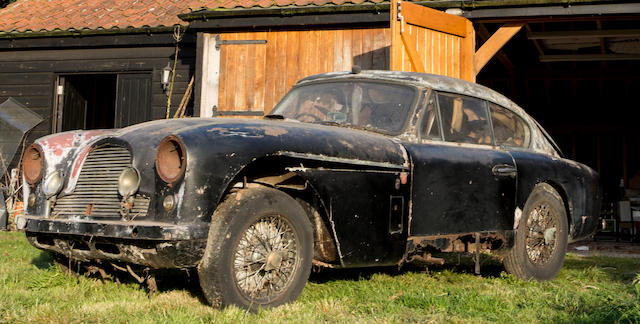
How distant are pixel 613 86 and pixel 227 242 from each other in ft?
42.0

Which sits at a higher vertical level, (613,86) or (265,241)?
(613,86)

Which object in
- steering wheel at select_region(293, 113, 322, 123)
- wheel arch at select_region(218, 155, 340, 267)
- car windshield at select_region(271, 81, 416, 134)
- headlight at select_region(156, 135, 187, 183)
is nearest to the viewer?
headlight at select_region(156, 135, 187, 183)

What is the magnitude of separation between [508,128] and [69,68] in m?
8.99

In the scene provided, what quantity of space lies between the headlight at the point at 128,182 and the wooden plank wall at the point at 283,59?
5.92m

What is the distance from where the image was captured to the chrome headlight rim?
3670mm

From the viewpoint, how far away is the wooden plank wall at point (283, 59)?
9.00 metres

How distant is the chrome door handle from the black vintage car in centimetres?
1

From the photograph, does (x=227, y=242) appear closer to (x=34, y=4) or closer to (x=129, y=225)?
(x=129, y=225)

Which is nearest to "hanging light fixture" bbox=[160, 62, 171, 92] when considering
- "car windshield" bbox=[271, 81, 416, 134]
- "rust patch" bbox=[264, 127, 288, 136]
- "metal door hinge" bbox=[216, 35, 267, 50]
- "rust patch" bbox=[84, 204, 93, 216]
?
"metal door hinge" bbox=[216, 35, 267, 50]

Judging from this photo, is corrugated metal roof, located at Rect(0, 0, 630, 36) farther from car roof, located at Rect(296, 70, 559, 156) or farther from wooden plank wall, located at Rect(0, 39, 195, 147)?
car roof, located at Rect(296, 70, 559, 156)

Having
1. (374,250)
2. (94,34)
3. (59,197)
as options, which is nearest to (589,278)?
(374,250)

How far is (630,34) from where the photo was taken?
9.58 metres

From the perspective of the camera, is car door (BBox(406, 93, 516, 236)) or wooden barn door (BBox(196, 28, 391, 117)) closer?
car door (BBox(406, 93, 516, 236))

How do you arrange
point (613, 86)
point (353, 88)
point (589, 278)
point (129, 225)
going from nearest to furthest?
1. point (129, 225)
2. point (353, 88)
3. point (589, 278)
4. point (613, 86)
